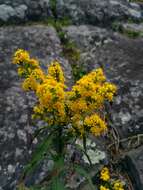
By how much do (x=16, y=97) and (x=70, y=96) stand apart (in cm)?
145

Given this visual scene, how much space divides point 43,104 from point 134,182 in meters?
1.22

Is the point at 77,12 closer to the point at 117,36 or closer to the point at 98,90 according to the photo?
the point at 117,36

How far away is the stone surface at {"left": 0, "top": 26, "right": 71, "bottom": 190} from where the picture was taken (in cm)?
333

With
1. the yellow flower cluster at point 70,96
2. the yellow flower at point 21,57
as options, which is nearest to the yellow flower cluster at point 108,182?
the yellow flower cluster at point 70,96

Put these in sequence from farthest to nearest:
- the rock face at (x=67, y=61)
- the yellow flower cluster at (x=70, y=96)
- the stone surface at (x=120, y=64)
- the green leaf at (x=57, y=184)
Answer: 1. the stone surface at (x=120, y=64)
2. the rock face at (x=67, y=61)
3. the green leaf at (x=57, y=184)
4. the yellow flower cluster at (x=70, y=96)

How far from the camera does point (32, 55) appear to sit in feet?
14.3

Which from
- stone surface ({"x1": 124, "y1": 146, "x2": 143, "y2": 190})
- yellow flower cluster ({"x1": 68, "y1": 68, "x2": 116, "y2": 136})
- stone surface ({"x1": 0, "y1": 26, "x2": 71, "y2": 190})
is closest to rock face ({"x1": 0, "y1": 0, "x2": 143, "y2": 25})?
stone surface ({"x1": 0, "y1": 26, "x2": 71, "y2": 190})

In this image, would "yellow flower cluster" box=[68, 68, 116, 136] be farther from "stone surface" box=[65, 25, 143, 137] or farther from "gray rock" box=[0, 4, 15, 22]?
"gray rock" box=[0, 4, 15, 22]

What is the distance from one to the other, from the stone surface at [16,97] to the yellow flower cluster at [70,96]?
0.83 meters

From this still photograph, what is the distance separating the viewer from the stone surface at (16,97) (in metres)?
3.33

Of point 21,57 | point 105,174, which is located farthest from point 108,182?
point 21,57

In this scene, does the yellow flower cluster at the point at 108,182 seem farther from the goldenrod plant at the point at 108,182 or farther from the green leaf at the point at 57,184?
the green leaf at the point at 57,184

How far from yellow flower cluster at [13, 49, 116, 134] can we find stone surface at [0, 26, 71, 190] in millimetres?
831

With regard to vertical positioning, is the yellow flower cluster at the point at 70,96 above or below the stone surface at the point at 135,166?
above
